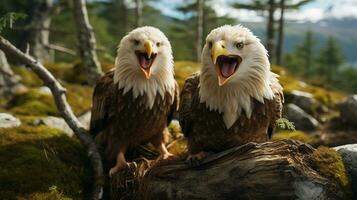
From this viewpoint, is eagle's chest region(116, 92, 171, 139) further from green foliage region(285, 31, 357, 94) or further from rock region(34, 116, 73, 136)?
green foliage region(285, 31, 357, 94)

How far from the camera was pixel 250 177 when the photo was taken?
13.4 ft

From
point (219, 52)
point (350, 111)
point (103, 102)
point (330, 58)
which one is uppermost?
point (219, 52)

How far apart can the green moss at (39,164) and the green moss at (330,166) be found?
2.70 m

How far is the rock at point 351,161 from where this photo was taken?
165 inches

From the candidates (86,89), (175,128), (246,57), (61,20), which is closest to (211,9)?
(61,20)

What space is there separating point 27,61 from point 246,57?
131 inches

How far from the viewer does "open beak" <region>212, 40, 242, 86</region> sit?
13.7ft

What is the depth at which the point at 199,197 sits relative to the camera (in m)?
4.30

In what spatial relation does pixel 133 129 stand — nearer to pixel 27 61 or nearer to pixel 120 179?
pixel 120 179

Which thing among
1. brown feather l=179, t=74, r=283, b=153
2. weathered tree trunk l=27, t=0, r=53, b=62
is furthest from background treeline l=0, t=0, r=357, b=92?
brown feather l=179, t=74, r=283, b=153

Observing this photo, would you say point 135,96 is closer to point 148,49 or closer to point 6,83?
point 148,49

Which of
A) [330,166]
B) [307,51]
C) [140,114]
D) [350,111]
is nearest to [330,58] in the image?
[307,51]

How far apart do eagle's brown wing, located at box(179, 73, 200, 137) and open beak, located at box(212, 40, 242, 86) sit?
74cm

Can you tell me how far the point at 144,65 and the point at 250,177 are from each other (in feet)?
6.66
